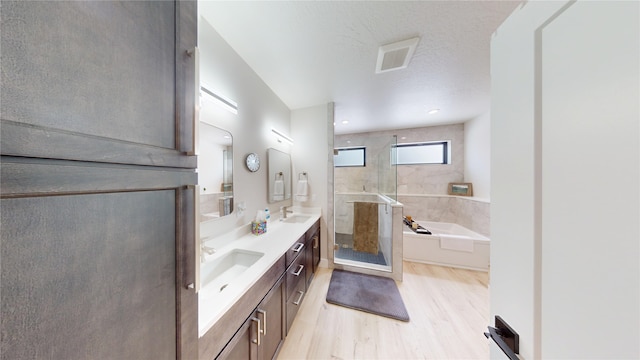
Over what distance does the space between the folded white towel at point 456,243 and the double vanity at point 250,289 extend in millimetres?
2097

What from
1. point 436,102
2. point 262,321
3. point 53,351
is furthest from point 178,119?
point 436,102

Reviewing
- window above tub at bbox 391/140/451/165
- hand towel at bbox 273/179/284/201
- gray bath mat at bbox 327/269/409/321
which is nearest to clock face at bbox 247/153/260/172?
hand towel at bbox 273/179/284/201

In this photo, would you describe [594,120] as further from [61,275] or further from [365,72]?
[365,72]

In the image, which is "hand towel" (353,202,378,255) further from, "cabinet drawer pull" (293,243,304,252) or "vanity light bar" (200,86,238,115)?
"vanity light bar" (200,86,238,115)

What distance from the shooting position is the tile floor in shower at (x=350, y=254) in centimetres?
261

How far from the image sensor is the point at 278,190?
227cm

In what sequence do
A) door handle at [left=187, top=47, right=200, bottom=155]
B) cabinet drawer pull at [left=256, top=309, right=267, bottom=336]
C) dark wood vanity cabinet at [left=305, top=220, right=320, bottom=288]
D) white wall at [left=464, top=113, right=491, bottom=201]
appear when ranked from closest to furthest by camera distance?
door handle at [left=187, top=47, right=200, bottom=155] < cabinet drawer pull at [left=256, top=309, right=267, bottom=336] < dark wood vanity cabinet at [left=305, top=220, right=320, bottom=288] < white wall at [left=464, top=113, right=491, bottom=201]

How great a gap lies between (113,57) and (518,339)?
4.07 feet

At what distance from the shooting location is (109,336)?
1.30 ft

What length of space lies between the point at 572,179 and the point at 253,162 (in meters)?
1.89

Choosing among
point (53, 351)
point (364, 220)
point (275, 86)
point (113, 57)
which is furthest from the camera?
point (364, 220)

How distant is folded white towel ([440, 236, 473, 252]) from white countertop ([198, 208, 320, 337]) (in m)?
2.00

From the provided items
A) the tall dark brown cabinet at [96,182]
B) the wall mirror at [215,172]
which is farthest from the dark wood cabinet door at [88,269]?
the wall mirror at [215,172]

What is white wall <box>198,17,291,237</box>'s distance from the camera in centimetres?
128
